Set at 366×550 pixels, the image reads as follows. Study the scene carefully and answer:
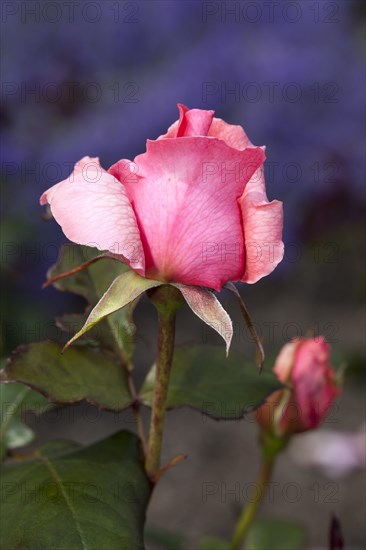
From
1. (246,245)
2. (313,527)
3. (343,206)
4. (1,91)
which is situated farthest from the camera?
(343,206)

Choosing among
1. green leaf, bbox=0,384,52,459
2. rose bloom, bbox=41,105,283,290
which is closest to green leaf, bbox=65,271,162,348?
rose bloom, bbox=41,105,283,290

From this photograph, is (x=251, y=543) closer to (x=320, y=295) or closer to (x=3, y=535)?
(x=3, y=535)

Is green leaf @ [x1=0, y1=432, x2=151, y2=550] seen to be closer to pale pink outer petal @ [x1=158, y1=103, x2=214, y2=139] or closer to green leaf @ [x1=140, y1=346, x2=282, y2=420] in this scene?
green leaf @ [x1=140, y1=346, x2=282, y2=420]

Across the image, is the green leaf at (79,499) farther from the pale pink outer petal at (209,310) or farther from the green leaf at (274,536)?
the green leaf at (274,536)

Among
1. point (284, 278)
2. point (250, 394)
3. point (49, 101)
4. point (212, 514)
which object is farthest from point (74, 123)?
point (250, 394)

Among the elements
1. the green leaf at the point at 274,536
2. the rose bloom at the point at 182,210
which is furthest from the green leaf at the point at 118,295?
the green leaf at the point at 274,536

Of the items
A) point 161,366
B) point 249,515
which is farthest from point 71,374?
point 249,515
